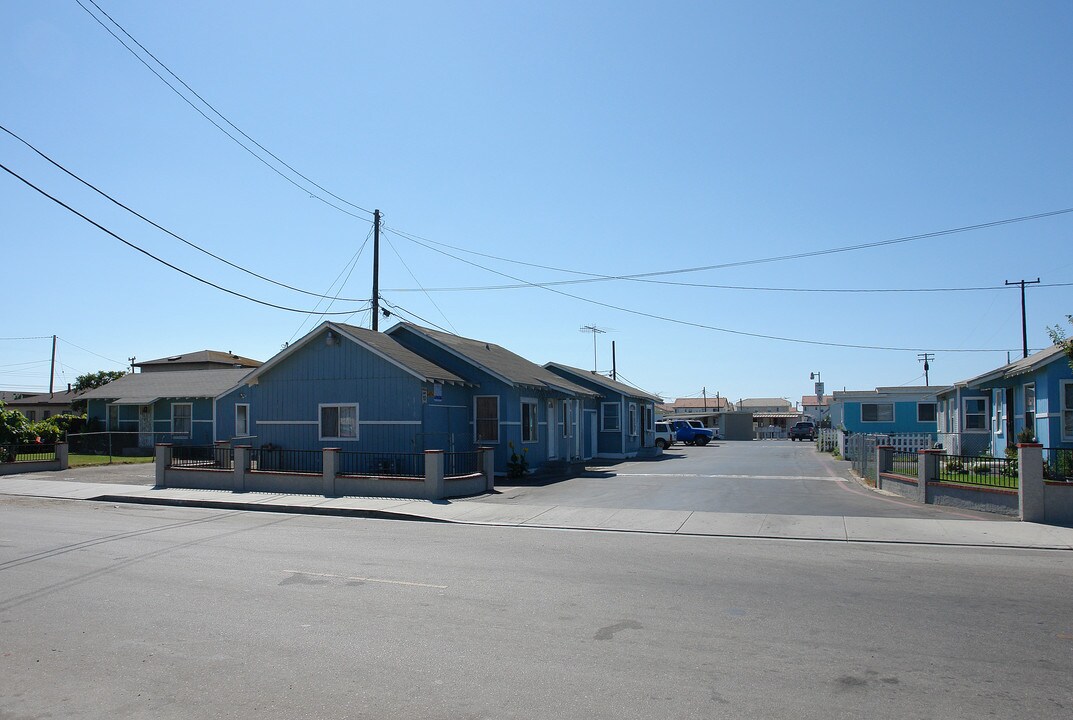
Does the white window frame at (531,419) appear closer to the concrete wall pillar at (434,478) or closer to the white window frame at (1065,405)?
the concrete wall pillar at (434,478)

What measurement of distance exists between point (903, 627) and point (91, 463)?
32.5 metres

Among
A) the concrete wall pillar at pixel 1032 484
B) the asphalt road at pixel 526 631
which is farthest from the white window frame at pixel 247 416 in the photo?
the concrete wall pillar at pixel 1032 484

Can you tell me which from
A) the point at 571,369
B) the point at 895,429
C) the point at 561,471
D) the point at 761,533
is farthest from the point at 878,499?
the point at 895,429

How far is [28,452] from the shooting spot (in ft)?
94.2

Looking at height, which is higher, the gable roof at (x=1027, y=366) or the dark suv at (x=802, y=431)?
the gable roof at (x=1027, y=366)

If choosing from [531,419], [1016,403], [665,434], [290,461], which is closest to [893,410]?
[665,434]

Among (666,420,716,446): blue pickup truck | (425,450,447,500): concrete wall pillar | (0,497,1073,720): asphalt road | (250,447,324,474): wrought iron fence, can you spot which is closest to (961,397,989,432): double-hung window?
(0,497,1073,720): asphalt road

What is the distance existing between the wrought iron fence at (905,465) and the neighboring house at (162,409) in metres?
29.3

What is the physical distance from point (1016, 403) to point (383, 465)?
2021 centimetres

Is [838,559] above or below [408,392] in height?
below

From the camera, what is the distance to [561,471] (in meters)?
28.6

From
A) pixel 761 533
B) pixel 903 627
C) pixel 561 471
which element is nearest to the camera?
pixel 903 627

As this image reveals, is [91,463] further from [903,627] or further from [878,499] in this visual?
[903,627]

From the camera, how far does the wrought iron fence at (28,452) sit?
28.0 metres
